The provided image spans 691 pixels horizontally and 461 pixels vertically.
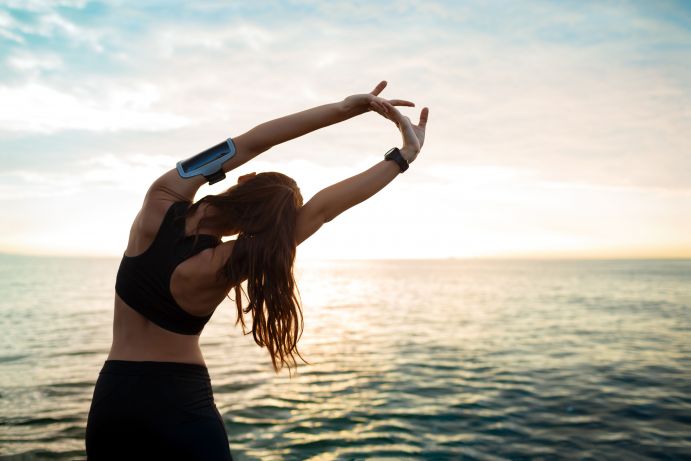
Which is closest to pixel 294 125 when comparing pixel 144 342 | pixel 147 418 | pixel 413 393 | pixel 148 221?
pixel 148 221

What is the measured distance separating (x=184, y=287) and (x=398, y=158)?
1.28m

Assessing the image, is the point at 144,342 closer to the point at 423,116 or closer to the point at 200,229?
the point at 200,229

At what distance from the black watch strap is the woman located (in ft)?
0.89

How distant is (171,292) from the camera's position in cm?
234

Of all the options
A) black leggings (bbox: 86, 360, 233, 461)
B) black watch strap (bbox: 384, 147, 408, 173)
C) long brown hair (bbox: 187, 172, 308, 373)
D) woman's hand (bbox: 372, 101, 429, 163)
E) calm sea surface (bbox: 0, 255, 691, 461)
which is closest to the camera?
black leggings (bbox: 86, 360, 233, 461)

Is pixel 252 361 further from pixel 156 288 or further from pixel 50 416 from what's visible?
pixel 156 288

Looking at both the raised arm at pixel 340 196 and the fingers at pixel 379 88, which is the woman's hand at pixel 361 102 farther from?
the raised arm at pixel 340 196

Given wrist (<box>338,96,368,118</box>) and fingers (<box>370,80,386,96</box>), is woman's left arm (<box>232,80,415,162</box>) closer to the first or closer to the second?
wrist (<box>338,96,368,118</box>)

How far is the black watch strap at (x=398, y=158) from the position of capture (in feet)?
9.52

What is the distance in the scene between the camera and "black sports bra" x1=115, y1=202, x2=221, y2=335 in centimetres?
234

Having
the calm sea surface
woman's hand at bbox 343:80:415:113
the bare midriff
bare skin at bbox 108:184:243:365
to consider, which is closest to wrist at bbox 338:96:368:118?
woman's hand at bbox 343:80:415:113

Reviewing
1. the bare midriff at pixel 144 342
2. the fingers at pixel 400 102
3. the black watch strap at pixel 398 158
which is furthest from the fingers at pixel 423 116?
the bare midriff at pixel 144 342

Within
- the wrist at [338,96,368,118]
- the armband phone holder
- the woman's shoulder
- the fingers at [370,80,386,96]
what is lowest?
the woman's shoulder

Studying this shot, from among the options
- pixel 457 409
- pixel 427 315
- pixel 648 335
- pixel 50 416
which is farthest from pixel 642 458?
pixel 427 315
